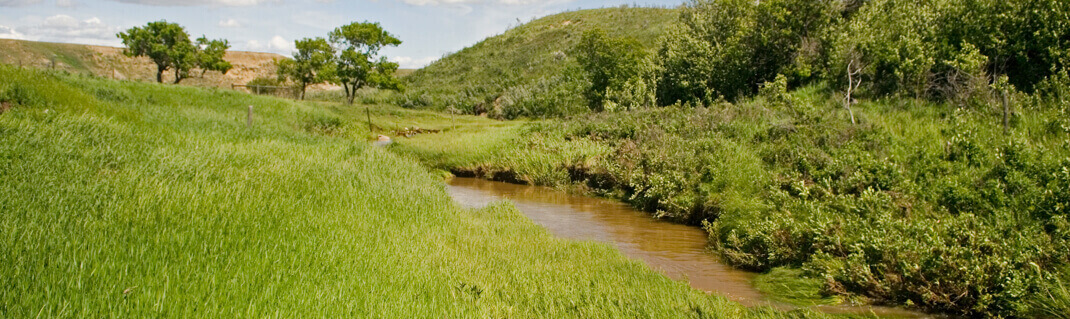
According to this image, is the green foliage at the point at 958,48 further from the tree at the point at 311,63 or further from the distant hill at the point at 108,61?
the distant hill at the point at 108,61

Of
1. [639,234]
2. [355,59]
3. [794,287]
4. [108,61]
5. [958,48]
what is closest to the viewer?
[794,287]

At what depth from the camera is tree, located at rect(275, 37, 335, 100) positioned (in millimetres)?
51406

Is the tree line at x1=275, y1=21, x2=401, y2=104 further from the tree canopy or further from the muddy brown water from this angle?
the muddy brown water

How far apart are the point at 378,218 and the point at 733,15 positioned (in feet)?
61.5

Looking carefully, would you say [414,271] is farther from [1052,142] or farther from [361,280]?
[1052,142]

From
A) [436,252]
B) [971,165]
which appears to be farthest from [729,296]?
[971,165]

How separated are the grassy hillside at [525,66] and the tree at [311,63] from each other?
6.82 metres

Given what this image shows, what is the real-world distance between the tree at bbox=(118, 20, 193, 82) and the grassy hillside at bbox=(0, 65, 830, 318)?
47.8 meters

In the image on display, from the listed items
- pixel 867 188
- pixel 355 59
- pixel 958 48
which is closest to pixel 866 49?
pixel 958 48

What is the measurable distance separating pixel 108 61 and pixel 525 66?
8017 centimetres

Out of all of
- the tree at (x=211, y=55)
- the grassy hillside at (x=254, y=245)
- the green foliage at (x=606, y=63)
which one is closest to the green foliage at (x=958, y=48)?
the grassy hillside at (x=254, y=245)

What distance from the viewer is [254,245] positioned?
686 centimetres

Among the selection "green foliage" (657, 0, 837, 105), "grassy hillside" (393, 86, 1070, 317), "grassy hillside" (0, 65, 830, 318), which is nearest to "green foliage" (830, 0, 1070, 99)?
"grassy hillside" (393, 86, 1070, 317)

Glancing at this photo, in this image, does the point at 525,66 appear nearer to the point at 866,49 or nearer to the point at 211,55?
the point at 211,55
